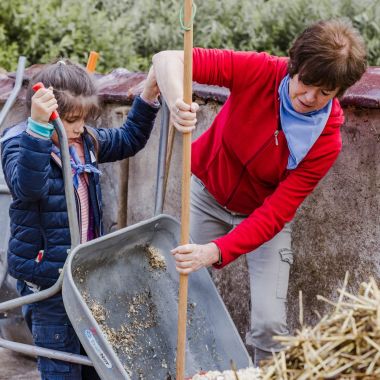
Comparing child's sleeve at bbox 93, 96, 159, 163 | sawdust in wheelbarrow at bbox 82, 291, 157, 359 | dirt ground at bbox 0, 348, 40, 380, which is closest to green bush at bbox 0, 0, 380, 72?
dirt ground at bbox 0, 348, 40, 380

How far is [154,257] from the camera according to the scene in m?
3.13

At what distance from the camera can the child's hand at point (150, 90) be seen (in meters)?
3.22

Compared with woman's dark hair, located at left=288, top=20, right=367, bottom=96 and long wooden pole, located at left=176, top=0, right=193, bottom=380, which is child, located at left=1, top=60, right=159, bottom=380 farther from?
woman's dark hair, located at left=288, top=20, right=367, bottom=96

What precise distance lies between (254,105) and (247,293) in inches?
45.3

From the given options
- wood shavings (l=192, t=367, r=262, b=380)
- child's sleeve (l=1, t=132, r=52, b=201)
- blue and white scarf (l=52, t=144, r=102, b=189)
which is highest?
child's sleeve (l=1, t=132, r=52, b=201)

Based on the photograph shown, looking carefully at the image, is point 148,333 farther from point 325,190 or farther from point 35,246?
point 325,190

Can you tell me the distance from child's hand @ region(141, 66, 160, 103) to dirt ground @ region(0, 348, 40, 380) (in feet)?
5.29

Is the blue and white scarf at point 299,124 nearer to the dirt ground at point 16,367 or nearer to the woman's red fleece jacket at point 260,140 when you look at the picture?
the woman's red fleece jacket at point 260,140

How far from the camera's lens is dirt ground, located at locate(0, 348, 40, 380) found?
164 inches

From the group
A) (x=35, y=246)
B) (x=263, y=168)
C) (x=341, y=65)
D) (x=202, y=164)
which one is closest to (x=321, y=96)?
(x=341, y=65)

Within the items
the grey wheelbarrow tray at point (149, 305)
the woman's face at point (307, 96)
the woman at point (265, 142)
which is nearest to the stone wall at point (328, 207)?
the woman at point (265, 142)

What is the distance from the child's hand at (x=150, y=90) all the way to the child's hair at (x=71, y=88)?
8.3 inches

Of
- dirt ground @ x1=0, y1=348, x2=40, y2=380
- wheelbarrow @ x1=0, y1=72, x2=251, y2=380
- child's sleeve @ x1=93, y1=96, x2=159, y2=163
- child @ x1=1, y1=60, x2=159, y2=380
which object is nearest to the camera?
wheelbarrow @ x1=0, y1=72, x2=251, y2=380

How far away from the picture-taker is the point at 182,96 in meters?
2.81
